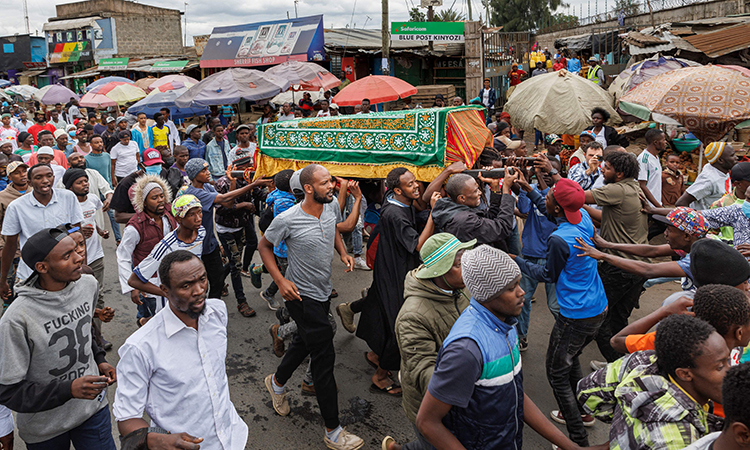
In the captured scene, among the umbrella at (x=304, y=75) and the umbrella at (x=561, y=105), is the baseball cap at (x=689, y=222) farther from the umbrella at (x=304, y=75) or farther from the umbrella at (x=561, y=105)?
the umbrella at (x=304, y=75)

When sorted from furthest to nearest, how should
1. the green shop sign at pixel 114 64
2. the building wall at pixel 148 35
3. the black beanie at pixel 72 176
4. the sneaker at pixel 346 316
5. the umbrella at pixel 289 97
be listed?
the building wall at pixel 148 35, the green shop sign at pixel 114 64, the umbrella at pixel 289 97, the black beanie at pixel 72 176, the sneaker at pixel 346 316

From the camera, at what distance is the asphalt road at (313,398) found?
399cm

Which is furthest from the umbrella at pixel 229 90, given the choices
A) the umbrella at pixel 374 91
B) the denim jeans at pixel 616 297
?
the denim jeans at pixel 616 297

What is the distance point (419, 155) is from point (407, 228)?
1202 mm

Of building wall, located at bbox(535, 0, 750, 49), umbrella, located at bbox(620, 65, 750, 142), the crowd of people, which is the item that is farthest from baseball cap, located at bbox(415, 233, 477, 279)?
building wall, located at bbox(535, 0, 750, 49)

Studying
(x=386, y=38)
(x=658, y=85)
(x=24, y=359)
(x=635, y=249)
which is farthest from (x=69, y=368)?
(x=386, y=38)

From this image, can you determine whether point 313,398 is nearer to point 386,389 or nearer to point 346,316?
point 386,389

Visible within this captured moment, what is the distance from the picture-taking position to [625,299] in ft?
14.6

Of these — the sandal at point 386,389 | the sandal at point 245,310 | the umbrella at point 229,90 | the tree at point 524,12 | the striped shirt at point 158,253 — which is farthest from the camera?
the tree at point 524,12

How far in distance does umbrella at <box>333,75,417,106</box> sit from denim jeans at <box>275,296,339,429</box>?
802 centimetres

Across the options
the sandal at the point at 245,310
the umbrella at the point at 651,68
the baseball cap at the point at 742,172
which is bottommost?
the sandal at the point at 245,310

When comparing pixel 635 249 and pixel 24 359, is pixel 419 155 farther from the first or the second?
pixel 24 359

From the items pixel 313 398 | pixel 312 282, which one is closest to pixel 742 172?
pixel 312 282

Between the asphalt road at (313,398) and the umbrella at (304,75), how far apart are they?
29.2ft
